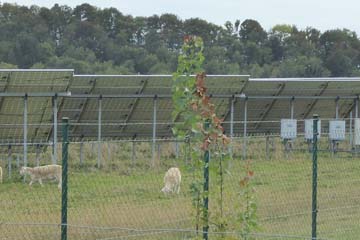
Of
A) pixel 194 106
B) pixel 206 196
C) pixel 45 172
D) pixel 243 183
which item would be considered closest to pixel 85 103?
pixel 45 172

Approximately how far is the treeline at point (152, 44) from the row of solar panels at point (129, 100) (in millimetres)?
20036

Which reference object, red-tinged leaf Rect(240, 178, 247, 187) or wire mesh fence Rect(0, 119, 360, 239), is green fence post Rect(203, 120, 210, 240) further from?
red-tinged leaf Rect(240, 178, 247, 187)

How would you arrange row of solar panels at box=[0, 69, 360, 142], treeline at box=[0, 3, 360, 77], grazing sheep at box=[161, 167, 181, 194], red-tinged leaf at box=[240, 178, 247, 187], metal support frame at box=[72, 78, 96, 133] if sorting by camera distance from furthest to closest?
treeline at box=[0, 3, 360, 77] → metal support frame at box=[72, 78, 96, 133] → row of solar panels at box=[0, 69, 360, 142] → grazing sheep at box=[161, 167, 181, 194] → red-tinged leaf at box=[240, 178, 247, 187]

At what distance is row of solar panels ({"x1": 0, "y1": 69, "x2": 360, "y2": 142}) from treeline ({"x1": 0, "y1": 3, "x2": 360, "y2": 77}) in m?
20.0

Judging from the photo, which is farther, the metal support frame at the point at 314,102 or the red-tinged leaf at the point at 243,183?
the metal support frame at the point at 314,102

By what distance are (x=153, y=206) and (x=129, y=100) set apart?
1127 centimetres

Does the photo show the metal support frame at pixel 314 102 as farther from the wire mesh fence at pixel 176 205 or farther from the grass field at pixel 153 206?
the grass field at pixel 153 206

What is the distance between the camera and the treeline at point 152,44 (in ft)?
170

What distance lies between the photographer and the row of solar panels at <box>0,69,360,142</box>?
20.5 meters

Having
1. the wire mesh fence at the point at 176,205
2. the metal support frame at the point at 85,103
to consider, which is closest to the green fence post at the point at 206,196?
the wire mesh fence at the point at 176,205

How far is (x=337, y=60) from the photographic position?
60906mm

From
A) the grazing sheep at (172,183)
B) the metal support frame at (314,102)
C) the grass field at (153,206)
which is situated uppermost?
the metal support frame at (314,102)

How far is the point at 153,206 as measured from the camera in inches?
494

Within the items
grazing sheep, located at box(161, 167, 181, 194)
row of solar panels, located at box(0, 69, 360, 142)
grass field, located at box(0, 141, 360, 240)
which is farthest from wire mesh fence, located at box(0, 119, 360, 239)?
row of solar panels, located at box(0, 69, 360, 142)
